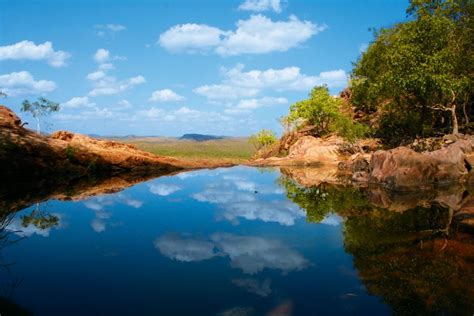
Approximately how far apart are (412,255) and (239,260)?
5.03m

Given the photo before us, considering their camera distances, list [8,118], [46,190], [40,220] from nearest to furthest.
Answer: [40,220], [46,190], [8,118]

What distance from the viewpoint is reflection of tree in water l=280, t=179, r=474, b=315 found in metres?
7.74

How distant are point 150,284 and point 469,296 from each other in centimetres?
709

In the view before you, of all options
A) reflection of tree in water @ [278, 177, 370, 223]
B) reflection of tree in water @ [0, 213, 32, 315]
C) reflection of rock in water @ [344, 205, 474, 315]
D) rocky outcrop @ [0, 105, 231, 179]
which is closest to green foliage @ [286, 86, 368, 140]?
rocky outcrop @ [0, 105, 231, 179]

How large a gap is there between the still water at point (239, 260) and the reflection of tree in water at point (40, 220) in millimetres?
47

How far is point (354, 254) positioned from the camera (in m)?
11.2

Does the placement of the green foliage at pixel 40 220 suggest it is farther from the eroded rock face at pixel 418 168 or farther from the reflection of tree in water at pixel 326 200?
the eroded rock face at pixel 418 168

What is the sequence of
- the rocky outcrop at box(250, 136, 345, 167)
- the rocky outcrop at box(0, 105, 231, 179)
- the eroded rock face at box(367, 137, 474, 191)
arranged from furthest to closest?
the rocky outcrop at box(250, 136, 345, 167), the rocky outcrop at box(0, 105, 231, 179), the eroded rock face at box(367, 137, 474, 191)

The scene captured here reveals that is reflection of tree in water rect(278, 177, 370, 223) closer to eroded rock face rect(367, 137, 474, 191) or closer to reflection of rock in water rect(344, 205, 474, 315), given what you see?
reflection of rock in water rect(344, 205, 474, 315)

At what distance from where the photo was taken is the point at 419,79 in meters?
38.5

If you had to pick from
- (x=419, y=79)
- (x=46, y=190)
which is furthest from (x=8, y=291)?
(x=419, y=79)

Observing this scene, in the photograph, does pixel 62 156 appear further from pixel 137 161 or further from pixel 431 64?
pixel 431 64

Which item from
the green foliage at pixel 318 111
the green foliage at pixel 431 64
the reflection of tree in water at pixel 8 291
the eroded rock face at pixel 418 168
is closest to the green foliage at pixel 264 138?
the green foliage at pixel 318 111

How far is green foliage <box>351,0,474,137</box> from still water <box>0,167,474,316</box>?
23.9 m
